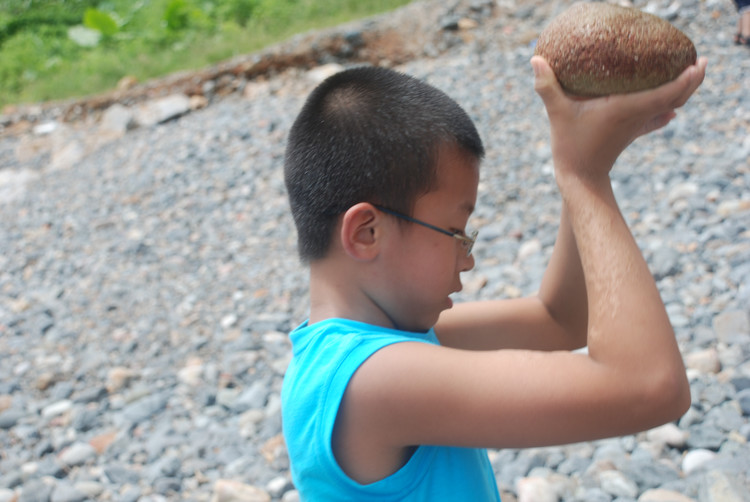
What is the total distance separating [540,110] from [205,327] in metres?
3.14

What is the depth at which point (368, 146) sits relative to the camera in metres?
1.29

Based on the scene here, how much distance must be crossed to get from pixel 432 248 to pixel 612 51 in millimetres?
467

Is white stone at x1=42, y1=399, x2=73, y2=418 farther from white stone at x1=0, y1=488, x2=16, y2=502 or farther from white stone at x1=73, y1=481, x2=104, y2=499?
white stone at x1=73, y1=481, x2=104, y2=499

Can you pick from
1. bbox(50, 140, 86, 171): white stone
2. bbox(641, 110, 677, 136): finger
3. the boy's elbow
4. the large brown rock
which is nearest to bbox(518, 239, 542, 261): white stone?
the large brown rock

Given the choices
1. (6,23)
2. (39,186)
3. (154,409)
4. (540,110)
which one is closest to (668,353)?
(154,409)

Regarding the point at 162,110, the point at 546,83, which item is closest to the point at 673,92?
the point at 546,83

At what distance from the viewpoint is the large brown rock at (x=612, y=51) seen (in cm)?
124

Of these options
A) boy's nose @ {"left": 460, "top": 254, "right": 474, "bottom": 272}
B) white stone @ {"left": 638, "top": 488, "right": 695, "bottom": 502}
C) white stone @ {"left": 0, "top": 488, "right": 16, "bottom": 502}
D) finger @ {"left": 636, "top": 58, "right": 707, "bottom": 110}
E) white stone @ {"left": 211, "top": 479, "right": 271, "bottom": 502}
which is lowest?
white stone @ {"left": 0, "top": 488, "right": 16, "bottom": 502}

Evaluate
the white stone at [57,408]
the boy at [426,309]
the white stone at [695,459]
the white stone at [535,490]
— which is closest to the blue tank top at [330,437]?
the boy at [426,309]

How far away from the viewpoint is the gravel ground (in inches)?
106

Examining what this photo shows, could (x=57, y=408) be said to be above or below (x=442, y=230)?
below

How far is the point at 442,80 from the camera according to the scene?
22.8 ft

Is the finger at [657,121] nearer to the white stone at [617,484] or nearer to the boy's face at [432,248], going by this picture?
the boy's face at [432,248]

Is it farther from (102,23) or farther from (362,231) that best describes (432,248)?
(102,23)
